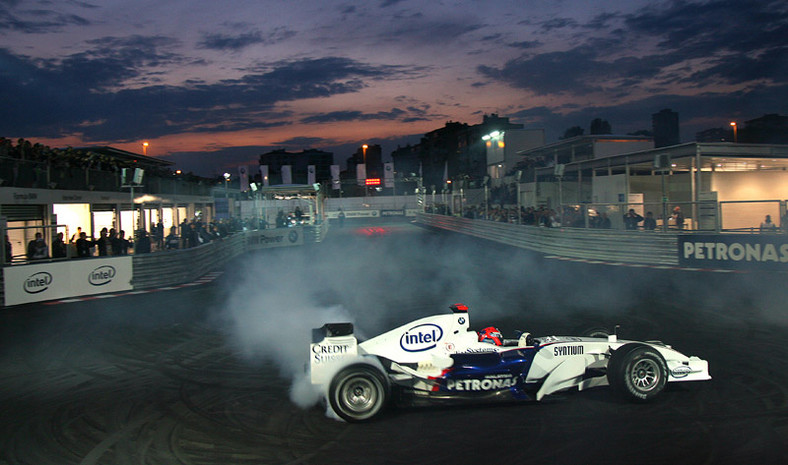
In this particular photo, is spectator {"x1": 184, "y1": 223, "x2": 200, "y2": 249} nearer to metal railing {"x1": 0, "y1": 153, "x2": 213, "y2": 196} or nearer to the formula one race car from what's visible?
metal railing {"x1": 0, "y1": 153, "x2": 213, "y2": 196}

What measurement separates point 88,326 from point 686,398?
10.4 meters

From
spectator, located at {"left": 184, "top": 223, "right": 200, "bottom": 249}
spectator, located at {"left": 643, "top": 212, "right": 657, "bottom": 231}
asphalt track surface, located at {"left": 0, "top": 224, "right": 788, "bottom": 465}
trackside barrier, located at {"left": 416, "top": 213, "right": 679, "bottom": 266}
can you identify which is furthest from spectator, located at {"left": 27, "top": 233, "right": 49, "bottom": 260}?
spectator, located at {"left": 643, "top": 212, "right": 657, "bottom": 231}

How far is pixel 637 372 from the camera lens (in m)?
6.12

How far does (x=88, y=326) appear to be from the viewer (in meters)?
11.1

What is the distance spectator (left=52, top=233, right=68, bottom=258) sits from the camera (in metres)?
14.5

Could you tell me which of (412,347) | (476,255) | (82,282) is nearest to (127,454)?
(412,347)

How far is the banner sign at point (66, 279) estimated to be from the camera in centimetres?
1365

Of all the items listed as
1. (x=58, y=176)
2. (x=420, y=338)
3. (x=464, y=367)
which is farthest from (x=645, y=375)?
(x=58, y=176)

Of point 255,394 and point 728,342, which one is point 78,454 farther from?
point 728,342

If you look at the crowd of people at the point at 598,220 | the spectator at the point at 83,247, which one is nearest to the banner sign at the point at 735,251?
the crowd of people at the point at 598,220

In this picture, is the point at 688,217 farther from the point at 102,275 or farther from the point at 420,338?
the point at 102,275

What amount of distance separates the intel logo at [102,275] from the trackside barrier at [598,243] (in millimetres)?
15381

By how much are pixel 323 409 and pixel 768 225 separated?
47.7 feet

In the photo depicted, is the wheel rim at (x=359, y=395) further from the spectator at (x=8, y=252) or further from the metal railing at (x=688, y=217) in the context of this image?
the metal railing at (x=688, y=217)
